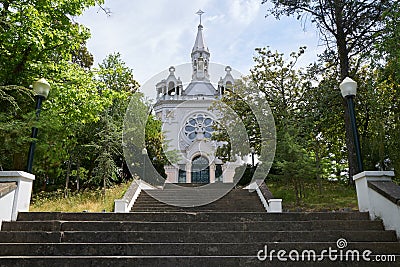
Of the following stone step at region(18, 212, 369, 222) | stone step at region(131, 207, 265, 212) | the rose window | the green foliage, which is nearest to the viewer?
stone step at region(18, 212, 369, 222)

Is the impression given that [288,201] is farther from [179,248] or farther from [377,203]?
[179,248]

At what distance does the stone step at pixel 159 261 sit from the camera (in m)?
4.28

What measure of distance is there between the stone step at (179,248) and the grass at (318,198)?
4.95 metres

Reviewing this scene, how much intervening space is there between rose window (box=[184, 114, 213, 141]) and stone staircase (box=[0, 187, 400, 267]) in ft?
48.6

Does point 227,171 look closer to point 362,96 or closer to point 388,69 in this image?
point 362,96

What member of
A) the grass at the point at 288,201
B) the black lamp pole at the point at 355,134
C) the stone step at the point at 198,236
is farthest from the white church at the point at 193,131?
the stone step at the point at 198,236

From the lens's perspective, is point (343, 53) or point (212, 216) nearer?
point (212, 216)

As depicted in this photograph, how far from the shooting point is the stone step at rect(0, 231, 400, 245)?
4945 millimetres

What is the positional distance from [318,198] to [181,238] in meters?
8.41

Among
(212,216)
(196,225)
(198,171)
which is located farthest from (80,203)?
(198,171)

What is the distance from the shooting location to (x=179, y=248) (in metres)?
4.73

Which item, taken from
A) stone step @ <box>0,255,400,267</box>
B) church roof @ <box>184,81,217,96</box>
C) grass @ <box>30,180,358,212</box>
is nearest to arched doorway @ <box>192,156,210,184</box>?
church roof @ <box>184,81,217,96</box>

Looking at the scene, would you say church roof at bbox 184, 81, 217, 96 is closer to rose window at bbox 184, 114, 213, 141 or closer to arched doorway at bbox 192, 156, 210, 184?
rose window at bbox 184, 114, 213, 141

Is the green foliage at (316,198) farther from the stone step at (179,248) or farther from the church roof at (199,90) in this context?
the church roof at (199,90)
